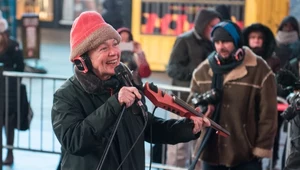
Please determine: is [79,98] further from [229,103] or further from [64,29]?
[64,29]

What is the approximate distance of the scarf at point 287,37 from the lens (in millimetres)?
9945

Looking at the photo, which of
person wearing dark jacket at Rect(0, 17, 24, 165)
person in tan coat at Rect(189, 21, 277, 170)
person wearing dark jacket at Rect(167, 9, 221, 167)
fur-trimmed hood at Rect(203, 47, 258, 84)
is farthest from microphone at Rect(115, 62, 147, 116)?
person wearing dark jacket at Rect(0, 17, 24, 165)

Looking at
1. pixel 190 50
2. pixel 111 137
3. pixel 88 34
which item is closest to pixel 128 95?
pixel 111 137

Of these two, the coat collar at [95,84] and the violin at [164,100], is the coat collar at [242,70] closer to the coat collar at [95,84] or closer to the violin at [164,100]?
the violin at [164,100]

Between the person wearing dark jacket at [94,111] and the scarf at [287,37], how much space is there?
6.40 m

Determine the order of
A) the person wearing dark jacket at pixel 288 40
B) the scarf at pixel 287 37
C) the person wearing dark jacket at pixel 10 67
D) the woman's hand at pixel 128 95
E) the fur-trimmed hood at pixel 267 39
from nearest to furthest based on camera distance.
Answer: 1. the woman's hand at pixel 128 95
2. the fur-trimmed hood at pixel 267 39
3. the person wearing dark jacket at pixel 10 67
4. the person wearing dark jacket at pixel 288 40
5. the scarf at pixel 287 37

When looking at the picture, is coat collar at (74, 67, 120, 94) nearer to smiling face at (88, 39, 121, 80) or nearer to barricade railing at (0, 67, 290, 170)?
smiling face at (88, 39, 121, 80)

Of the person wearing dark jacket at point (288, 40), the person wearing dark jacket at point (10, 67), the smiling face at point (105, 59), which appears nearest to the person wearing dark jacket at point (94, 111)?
the smiling face at point (105, 59)

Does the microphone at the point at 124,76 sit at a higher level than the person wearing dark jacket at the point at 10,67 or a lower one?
higher

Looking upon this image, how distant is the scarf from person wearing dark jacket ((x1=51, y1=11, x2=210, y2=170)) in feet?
21.0

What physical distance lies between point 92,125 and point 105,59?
367mm

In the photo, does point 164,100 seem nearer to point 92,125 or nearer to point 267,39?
point 92,125

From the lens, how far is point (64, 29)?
2580 cm

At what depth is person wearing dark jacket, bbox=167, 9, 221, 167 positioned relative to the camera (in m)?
7.64
